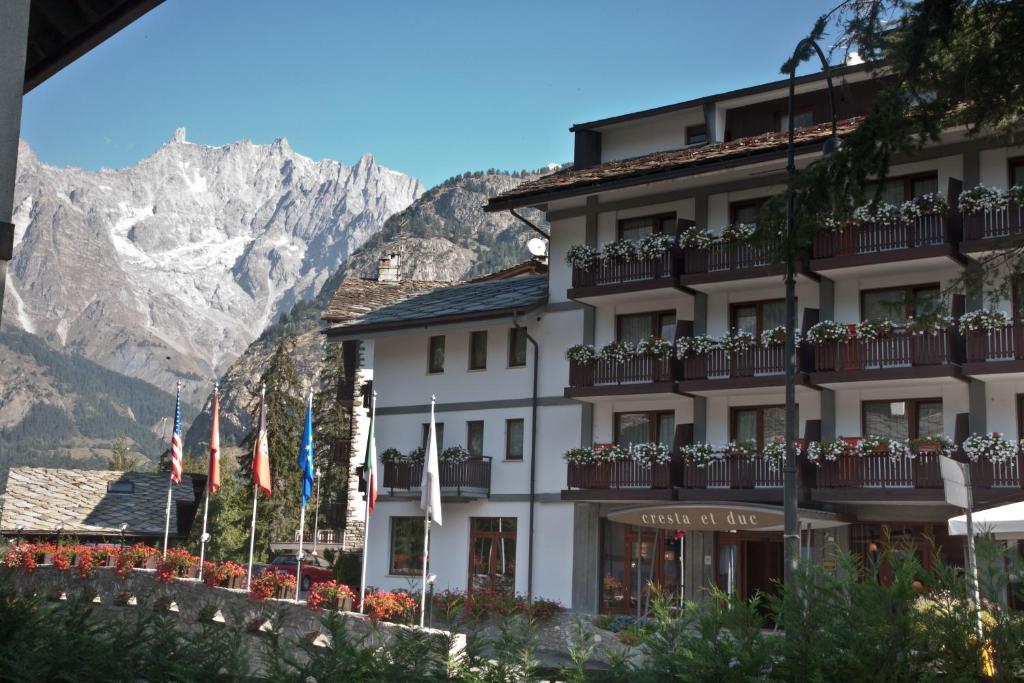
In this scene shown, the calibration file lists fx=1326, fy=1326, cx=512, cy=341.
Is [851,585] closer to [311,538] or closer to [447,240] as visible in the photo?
[311,538]

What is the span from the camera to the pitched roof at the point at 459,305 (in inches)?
1444

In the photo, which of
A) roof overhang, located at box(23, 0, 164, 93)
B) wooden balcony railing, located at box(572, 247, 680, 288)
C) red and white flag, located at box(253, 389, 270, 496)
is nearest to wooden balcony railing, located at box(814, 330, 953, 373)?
wooden balcony railing, located at box(572, 247, 680, 288)

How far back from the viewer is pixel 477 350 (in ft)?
125

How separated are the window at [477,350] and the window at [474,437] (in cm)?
162

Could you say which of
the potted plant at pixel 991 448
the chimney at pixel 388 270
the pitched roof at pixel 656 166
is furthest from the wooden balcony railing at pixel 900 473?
the chimney at pixel 388 270

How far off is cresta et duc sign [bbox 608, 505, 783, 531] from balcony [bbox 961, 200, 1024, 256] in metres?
6.97

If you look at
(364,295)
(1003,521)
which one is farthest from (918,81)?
(364,295)

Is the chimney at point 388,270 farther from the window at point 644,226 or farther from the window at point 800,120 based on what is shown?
the window at point 800,120

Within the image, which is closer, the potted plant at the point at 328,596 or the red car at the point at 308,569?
the potted plant at the point at 328,596

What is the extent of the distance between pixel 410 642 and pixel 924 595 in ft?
8.57

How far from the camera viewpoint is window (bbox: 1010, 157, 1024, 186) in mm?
28578

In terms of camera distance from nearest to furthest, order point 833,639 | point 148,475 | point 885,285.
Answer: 1. point 833,639
2. point 885,285
3. point 148,475

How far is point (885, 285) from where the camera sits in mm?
30188

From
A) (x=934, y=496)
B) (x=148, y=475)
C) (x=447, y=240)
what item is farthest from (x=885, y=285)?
(x=447, y=240)
